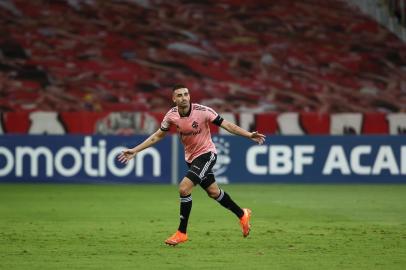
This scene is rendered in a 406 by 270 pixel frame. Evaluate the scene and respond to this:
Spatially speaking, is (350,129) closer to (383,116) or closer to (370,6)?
(383,116)

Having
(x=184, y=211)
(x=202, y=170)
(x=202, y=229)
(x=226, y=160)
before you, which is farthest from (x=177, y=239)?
(x=226, y=160)

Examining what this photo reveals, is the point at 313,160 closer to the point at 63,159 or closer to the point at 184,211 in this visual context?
the point at 63,159

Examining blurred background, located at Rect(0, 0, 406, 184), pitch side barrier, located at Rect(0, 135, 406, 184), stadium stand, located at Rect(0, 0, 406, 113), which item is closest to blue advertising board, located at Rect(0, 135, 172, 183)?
pitch side barrier, located at Rect(0, 135, 406, 184)

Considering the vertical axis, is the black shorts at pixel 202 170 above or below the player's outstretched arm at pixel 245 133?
below

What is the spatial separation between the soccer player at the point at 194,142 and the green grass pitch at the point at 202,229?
502 millimetres

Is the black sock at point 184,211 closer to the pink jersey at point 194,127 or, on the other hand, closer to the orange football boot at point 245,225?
the pink jersey at point 194,127

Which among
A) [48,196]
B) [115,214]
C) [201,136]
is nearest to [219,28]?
[48,196]

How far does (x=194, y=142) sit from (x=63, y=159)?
11.1 metres

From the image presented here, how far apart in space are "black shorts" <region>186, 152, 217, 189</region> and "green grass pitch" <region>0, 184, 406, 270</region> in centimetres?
77

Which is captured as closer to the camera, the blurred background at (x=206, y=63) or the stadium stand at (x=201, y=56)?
the blurred background at (x=206, y=63)

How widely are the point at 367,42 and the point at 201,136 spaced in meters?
21.3

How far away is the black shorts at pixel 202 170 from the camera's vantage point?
1117 centimetres

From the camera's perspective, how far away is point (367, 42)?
31625 mm

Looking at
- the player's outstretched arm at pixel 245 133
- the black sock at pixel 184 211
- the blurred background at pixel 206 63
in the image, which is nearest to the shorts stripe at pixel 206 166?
the black sock at pixel 184 211
